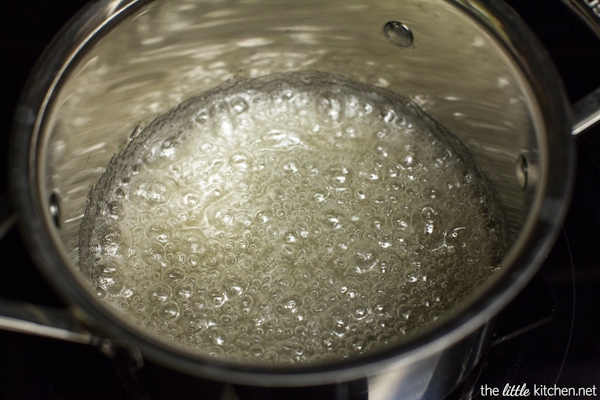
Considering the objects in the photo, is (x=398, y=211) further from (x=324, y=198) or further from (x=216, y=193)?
(x=216, y=193)

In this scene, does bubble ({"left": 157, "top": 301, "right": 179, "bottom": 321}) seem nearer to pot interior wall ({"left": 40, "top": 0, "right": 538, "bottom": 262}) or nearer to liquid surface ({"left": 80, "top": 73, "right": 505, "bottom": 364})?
liquid surface ({"left": 80, "top": 73, "right": 505, "bottom": 364})

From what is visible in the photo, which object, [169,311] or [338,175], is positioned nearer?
[169,311]

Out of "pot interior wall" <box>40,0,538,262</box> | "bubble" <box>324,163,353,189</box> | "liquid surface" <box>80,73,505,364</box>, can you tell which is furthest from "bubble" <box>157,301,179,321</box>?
"bubble" <box>324,163,353,189</box>

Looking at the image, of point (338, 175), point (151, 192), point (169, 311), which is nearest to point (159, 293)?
point (169, 311)

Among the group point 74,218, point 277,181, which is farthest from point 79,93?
point 277,181

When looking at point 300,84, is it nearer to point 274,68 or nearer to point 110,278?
point 274,68

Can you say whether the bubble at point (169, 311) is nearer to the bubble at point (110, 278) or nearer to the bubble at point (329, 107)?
the bubble at point (110, 278)
